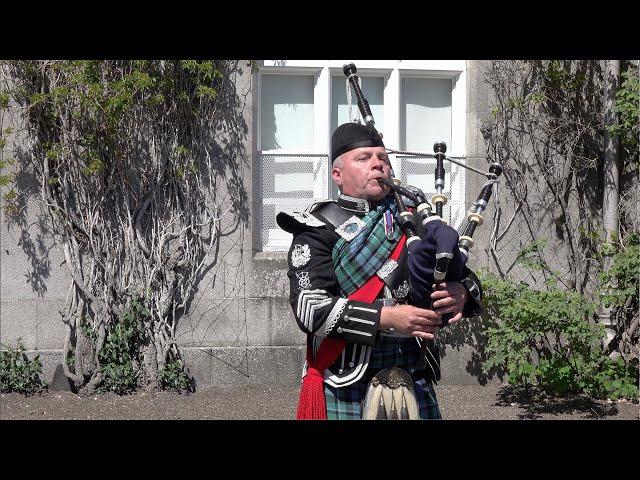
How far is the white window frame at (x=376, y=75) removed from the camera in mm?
7246

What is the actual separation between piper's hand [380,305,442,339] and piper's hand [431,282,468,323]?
0.12 feet

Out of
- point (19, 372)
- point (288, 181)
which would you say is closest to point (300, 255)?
point (288, 181)

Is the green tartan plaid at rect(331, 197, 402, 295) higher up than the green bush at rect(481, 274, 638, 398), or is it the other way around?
the green tartan plaid at rect(331, 197, 402, 295)

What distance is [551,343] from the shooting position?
703 centimetres

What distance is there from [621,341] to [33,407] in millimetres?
4588

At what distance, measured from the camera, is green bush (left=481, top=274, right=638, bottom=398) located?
6449mm

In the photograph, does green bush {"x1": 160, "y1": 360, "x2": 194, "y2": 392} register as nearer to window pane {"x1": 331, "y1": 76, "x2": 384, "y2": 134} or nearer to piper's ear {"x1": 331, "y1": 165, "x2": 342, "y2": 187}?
window pane {"x1": 331, "y1": 76, "x2": 384, "y2": 134}

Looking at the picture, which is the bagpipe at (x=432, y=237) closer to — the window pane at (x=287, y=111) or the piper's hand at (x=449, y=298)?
the piper's hand at (x=449, y=298)

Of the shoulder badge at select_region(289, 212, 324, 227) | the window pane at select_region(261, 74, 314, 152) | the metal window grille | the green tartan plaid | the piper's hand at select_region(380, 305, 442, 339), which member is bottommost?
the piper's hand at select_region(380, 305, 442, 339)

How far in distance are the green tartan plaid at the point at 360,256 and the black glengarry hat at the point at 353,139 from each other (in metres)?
0.32

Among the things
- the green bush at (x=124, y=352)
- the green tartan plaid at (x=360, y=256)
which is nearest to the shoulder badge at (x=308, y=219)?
the green tartan plaid at (x=360, y=256)

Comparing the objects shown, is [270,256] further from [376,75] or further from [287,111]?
[376,75]

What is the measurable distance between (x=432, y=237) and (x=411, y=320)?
1.08 feet

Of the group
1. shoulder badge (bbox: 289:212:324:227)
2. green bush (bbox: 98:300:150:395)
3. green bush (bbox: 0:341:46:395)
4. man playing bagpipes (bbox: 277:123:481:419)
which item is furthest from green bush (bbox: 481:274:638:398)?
green bush (bbox: 0:341:46:395)
